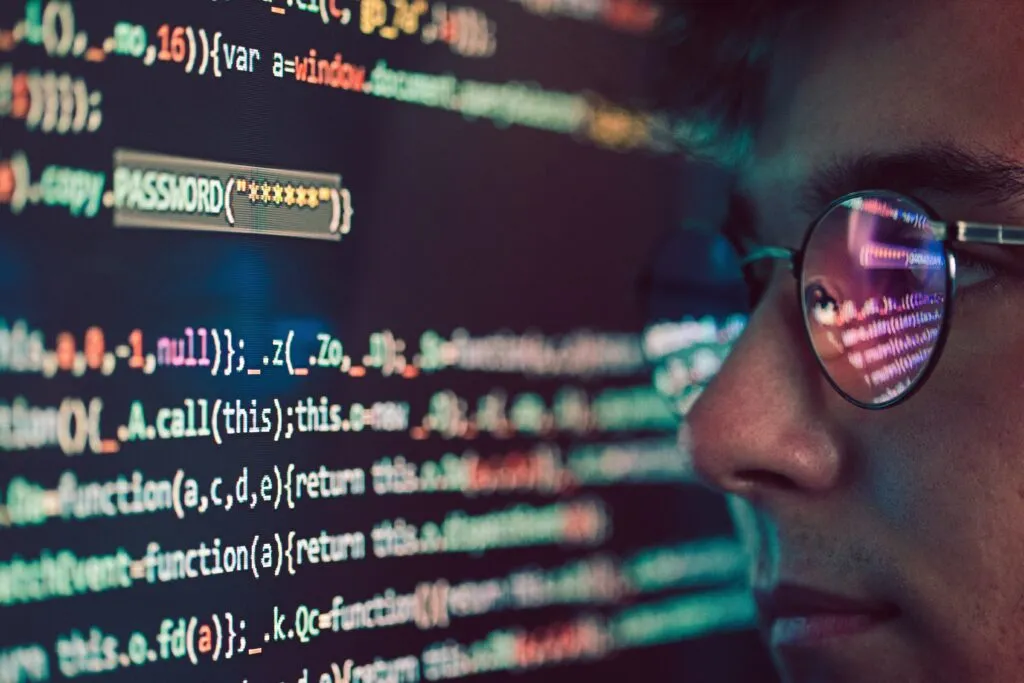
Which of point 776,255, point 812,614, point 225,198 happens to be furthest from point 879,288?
point 225,198

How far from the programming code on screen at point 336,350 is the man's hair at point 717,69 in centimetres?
4

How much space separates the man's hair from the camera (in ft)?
3.08

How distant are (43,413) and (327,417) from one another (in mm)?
191

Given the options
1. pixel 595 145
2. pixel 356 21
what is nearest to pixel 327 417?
pixel 356 21

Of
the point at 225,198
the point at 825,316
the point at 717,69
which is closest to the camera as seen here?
the point at 225,198

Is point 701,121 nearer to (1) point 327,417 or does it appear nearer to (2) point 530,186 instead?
(2) point 530,186

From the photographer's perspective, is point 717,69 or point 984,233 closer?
point 984,233

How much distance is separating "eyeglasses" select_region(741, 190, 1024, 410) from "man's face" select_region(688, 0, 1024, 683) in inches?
0.8

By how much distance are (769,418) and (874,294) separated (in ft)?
0.41

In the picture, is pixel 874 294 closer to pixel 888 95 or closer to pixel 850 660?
pixel 888 95

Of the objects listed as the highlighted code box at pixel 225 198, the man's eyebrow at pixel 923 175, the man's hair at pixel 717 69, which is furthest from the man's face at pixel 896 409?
the highlighted code box at pixel 225 198

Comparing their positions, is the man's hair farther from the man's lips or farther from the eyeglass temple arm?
the man's lips

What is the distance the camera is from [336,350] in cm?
70

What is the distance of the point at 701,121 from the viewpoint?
1015 millimetres
